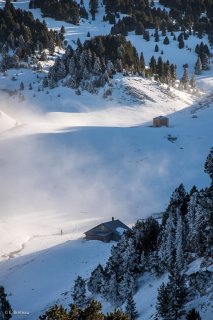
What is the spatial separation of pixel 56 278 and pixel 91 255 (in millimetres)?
5639

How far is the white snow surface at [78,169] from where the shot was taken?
42.3 m

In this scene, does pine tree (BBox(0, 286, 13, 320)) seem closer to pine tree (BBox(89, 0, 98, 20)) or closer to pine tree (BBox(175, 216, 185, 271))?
pine tree (BBox(175, 216, 185, 271))

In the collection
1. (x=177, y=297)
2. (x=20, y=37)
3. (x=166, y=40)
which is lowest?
(x=177, y=297)

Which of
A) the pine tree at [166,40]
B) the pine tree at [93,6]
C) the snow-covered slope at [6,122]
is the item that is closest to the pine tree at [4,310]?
the snow-covered slope at [6,122]

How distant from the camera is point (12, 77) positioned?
342 feet

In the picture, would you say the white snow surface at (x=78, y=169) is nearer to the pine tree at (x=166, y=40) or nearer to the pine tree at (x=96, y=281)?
the pine tree at (x=96, y=281)

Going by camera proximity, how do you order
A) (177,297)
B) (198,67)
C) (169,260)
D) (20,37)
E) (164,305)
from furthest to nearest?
(198,67) → (20,37) → (169,260) → (177,297) → (164,305)

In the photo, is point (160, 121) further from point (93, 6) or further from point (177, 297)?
point (93, 6)

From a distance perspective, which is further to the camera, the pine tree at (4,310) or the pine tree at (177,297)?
the pine tree at (4,310)

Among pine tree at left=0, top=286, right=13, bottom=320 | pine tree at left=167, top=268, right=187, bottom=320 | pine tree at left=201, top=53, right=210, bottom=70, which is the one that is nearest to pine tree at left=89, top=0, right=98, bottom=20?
pine tree at left=201, top=53, right=210, bottom=70

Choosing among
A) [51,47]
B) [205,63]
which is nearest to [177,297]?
[51,47]

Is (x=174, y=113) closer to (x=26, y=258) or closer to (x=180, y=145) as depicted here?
(x=180, y=145)

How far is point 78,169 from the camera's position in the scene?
70562 millimetres

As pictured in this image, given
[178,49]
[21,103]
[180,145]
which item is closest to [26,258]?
[180,145]
